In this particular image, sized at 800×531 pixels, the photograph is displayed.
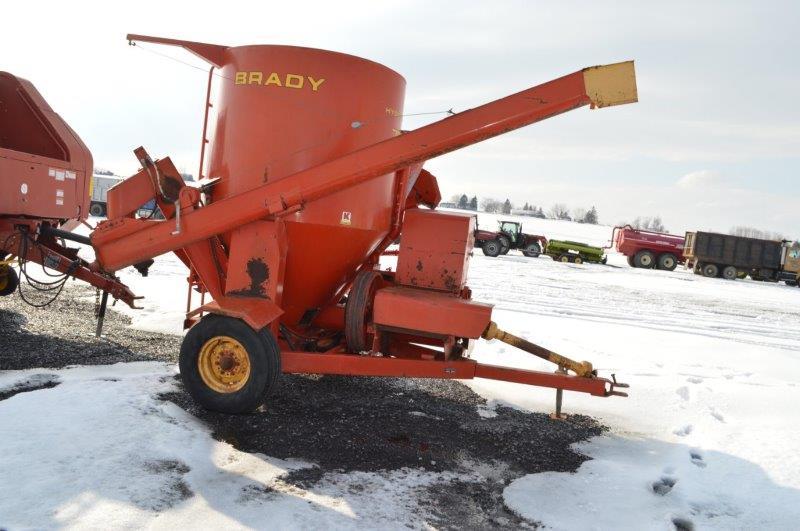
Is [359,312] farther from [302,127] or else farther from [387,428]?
[302,127]

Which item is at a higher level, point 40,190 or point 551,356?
point 40,190

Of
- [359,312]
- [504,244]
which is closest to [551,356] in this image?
[359,312]

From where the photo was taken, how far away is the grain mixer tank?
15.4 feet

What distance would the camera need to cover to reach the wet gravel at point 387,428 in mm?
3697

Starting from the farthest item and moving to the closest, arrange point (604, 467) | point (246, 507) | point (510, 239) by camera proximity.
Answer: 1. point (510, 239)
2. point (604, 467)
3. point (246, 507)

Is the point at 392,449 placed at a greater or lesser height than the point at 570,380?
lesser

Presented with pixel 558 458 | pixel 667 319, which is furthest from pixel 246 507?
pixel 667 319

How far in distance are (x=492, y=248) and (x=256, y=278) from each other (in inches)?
899

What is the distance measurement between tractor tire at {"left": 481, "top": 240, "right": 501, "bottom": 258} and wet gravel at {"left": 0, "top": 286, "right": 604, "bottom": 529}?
21.1 metres

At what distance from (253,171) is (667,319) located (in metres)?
9.30

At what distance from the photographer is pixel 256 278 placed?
4555 millimetres

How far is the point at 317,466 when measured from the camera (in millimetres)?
3807

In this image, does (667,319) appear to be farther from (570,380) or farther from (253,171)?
(253,171)

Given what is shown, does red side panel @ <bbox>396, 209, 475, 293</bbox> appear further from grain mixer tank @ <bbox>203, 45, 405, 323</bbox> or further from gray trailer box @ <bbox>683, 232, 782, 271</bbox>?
gray trailer box @ <bbox>683, 232, 782, 271</bbox>
